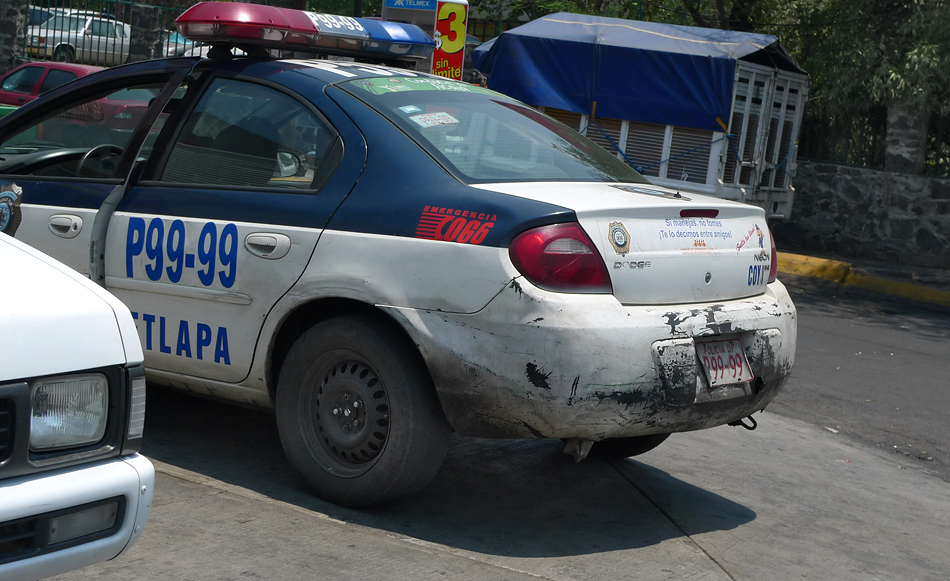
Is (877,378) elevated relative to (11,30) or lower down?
lower down

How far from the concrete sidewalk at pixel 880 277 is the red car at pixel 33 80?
10.8 m

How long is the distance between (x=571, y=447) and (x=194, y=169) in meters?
1.86

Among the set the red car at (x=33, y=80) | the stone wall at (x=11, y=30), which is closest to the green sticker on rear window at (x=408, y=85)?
the red car at (x=33, y=80)

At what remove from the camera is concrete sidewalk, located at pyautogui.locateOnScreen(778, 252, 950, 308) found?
453 inches

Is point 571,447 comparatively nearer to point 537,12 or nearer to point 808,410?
point 808,410

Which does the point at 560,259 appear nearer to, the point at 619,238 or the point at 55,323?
the point at 619,238

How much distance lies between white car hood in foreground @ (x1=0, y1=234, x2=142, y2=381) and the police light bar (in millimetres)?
1815

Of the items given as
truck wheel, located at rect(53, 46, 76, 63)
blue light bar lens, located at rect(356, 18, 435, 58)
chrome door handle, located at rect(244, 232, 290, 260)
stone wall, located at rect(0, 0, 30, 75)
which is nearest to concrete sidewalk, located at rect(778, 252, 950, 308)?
blue light bar lens, located at rect(356, 18, 435, 58)

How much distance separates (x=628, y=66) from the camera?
13.5m

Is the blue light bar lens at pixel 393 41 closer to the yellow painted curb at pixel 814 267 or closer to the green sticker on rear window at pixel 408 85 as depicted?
the green sticker on rear window at pixel 408 85

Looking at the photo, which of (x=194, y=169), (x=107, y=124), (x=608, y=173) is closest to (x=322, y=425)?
(x=194, y=169)

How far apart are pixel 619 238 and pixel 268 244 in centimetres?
127

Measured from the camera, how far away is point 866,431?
5.75 m

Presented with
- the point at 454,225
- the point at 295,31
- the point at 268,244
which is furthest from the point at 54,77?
the point at 454,225
